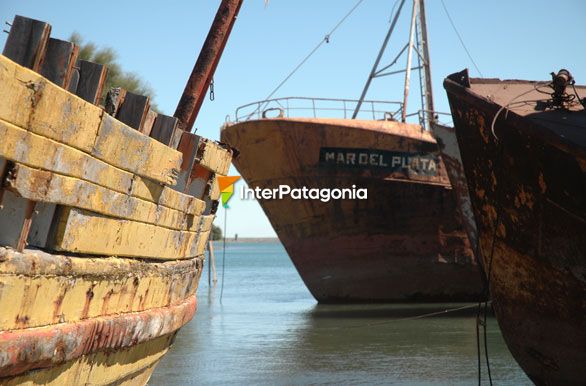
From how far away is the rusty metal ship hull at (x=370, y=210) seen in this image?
17.2 meters

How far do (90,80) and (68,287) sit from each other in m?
0.96

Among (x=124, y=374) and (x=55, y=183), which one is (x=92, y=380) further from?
(x=55, y=183)

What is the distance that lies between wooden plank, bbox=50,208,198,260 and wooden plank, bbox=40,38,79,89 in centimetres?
63

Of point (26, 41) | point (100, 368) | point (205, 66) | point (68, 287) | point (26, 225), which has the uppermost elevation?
point (205, 66)

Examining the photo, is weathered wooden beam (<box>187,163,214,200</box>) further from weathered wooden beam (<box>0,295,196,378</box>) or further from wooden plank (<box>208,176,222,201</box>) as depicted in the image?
weathered wooden beam (<box>0,295,196,378</box>)

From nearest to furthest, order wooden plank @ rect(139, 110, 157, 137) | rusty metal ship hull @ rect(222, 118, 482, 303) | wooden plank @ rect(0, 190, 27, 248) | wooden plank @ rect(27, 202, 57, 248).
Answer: wooden plank @ rect(0, 190, 27, 248), wooden plank @ rect(27, 202, 57, 248), wooden plank @ rect(139, 110, 157, 137), rusty metal ship hull @ rect(222, 118, 482, 303)

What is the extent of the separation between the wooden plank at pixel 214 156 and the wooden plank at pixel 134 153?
3.46 ft

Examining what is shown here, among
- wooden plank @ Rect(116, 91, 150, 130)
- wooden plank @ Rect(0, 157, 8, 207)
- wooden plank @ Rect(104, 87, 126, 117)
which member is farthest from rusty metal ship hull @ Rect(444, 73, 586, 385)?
wooden plank @ Rect(0, 157, 8, 207)

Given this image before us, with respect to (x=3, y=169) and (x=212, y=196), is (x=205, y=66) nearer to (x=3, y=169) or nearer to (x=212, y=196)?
(x=212, y=196)

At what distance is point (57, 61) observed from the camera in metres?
3.78

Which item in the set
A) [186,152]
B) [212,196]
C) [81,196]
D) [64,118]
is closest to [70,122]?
[64,118]

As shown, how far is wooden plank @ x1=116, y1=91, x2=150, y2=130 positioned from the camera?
4.82m

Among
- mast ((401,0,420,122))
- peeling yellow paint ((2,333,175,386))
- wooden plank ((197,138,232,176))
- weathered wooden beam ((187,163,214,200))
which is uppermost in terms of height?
mast ((401,0,420,122))

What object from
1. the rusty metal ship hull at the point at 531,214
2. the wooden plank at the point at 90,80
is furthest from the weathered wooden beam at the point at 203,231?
the wooden plank at the point at 90,80
